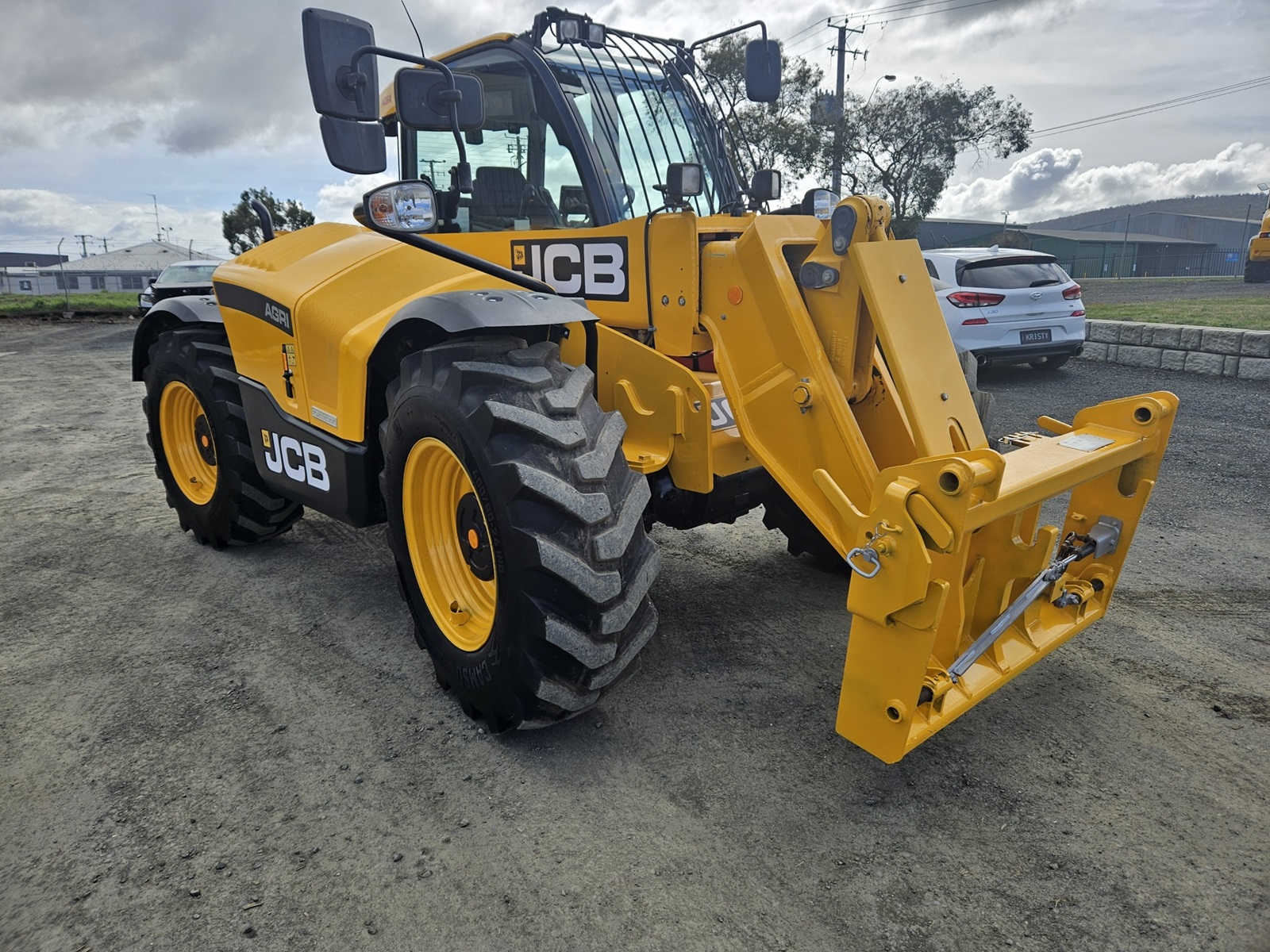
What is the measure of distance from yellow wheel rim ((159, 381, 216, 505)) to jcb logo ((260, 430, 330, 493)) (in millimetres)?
1100

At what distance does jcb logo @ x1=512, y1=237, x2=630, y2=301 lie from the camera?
3387 millimetres

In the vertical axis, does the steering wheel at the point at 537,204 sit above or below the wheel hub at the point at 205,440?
above

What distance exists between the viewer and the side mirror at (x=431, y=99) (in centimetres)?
287

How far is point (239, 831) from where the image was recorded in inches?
101

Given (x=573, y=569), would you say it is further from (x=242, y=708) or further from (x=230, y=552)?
(x=230, y=552)

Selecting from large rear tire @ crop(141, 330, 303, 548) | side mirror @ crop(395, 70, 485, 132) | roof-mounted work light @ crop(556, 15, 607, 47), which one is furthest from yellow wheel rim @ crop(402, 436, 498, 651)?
roof-mounted work light @ crop(556, 15, 607, 47)

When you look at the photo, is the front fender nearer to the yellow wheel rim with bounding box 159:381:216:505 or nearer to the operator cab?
the yellow wheel rim with bounding box 159:381:216:505

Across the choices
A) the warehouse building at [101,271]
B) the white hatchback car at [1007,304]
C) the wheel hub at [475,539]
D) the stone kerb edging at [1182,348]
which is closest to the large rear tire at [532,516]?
the wheel hub at [475,539]

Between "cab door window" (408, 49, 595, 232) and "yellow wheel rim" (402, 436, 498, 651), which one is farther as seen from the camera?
"cab door window" (408, 49, 595, 232)

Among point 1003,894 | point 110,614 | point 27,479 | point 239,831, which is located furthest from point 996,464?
point 27,479

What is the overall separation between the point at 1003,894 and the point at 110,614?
406 cm

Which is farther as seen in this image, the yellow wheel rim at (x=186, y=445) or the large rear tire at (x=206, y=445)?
the yellow wheel rim at (x=186, y=445)

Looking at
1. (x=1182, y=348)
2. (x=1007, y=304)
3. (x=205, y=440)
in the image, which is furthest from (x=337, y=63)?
(x=1182, y=348)

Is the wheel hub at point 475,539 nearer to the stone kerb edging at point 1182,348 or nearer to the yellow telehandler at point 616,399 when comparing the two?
the yellow telehandler at point 616,399
